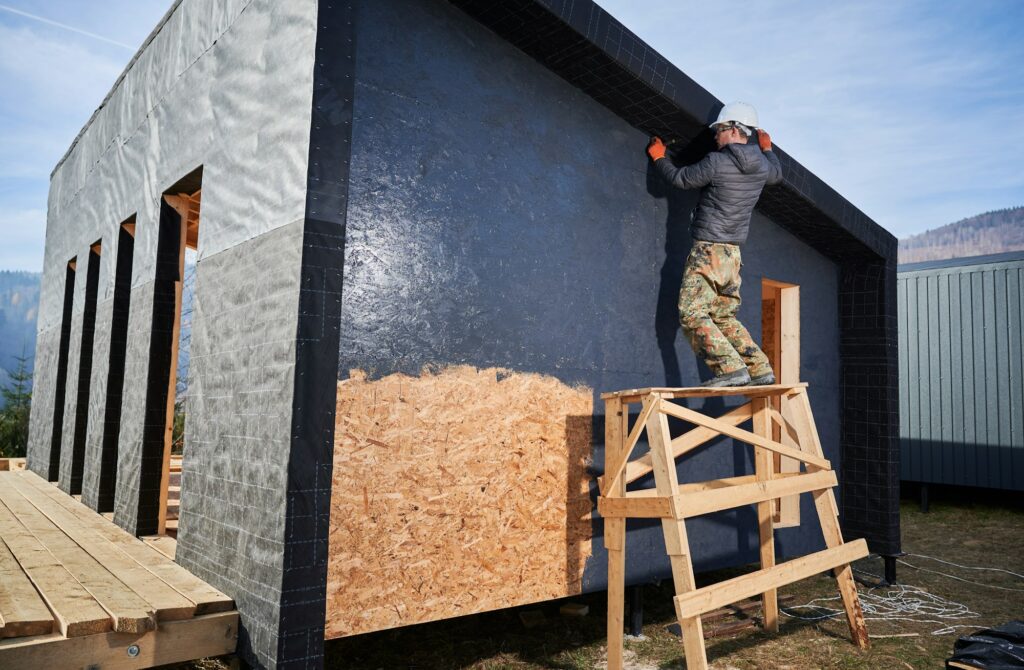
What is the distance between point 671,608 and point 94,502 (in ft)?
17.0

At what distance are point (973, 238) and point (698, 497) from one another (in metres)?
109

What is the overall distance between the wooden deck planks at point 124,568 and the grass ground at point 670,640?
3.03 feet

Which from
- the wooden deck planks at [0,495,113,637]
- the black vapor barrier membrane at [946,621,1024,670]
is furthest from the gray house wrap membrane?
the black vapor barrier membrane at [946,621,1024,670]

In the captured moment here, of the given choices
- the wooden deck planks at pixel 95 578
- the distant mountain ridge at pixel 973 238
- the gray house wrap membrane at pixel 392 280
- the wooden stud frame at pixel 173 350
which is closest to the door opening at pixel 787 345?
the gray house wrap membrane at pixel 392 280

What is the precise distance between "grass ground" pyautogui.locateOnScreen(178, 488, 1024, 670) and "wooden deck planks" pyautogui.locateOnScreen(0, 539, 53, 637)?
54.3 inches

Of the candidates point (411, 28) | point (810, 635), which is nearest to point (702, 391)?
point (810, 635)

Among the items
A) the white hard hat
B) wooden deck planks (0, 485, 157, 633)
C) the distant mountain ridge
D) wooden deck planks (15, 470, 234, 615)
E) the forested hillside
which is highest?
the distant mountain ridge

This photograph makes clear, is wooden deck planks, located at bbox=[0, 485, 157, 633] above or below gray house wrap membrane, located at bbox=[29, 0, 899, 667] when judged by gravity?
below

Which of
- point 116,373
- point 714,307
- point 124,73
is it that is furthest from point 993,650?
point 124,73

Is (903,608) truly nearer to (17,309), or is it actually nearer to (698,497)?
(698,497)

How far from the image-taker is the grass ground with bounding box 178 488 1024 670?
456 cm

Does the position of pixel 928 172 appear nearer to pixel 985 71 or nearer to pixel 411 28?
pixel 985 71

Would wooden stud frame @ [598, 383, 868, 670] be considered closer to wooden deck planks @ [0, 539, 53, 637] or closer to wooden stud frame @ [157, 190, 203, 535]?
wooden deck planks @ [0, 539, 53, 637]

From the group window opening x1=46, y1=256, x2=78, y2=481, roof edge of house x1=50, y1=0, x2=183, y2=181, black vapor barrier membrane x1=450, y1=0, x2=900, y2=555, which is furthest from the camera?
window opening x1=46, y1=256, x2=78, y2=481
